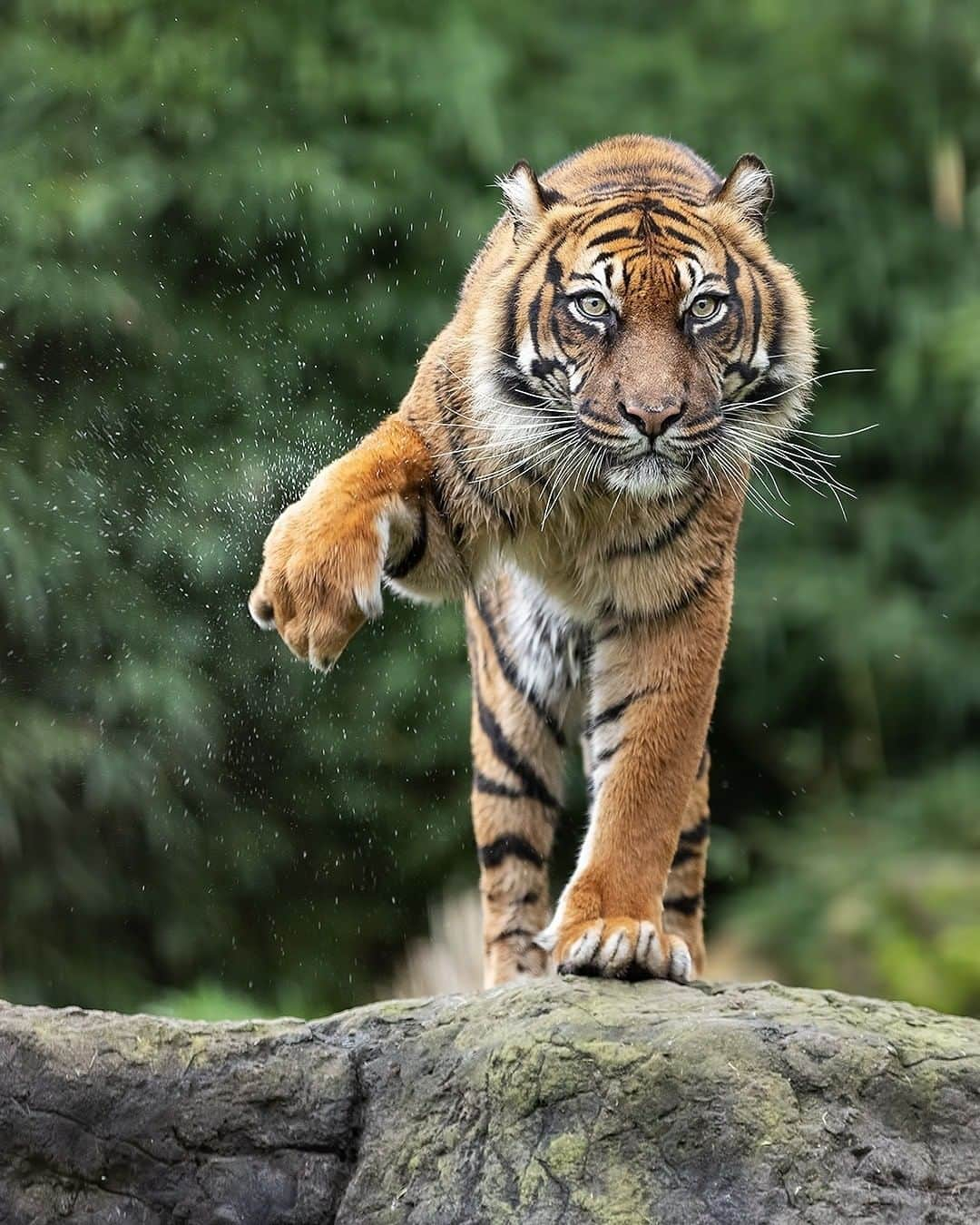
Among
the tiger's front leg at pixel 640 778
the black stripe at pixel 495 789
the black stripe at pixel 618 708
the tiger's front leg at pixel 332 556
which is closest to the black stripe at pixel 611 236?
the tiger's front leg at pixel 332 556

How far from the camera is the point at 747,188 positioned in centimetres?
380

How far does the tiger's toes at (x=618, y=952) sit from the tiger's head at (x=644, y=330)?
0.81 m

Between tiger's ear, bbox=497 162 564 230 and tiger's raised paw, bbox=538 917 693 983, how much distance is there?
4.65 ft

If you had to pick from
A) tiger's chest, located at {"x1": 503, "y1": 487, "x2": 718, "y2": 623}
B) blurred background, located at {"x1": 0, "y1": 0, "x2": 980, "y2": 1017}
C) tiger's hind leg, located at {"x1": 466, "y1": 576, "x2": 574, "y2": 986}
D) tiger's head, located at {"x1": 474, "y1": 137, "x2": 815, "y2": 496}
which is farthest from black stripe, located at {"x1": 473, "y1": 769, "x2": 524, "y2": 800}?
blurred background, located at {"x1": 0, "y1": 0, "x2": 980, "y2": 1017}

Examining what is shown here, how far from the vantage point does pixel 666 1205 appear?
277 centimetres

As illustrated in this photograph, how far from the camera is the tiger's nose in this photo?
3.38 meters

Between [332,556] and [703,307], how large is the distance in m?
0.87

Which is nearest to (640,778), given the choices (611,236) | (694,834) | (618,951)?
(618,951)

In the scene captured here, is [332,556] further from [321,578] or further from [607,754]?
[607,754]

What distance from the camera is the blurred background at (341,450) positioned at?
617 cm

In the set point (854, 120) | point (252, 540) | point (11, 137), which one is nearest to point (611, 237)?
point (252, 540)

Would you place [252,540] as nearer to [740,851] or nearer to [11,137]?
[11,137]

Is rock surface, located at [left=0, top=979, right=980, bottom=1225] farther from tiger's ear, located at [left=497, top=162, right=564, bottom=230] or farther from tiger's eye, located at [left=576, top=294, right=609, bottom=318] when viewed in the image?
tiger's ear, located at [left=497, top=162, right=564, bottom=230]

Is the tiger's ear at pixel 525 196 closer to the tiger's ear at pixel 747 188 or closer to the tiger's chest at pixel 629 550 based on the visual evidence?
the tiger's ear at pixel 747 188
